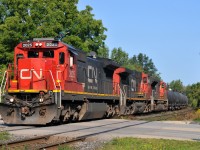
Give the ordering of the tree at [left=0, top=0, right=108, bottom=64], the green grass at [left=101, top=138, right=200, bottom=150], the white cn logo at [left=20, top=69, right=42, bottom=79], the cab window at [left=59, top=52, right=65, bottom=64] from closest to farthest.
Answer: the green grass at [left=101, top=138, right=200, bottom=150], the white cn logo at [left=20, top=69, right=42, bottom=79], the cab window at [left=59, top=52, right=65, bottom=64], the tree at [left=0, top=0, right=108, bottom=64]

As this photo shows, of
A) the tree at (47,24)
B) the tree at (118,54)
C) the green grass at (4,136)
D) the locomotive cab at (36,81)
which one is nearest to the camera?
the green grass at (4,136)

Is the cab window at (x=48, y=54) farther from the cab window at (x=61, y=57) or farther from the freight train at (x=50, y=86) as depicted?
the cab window at (x=61, y=57)

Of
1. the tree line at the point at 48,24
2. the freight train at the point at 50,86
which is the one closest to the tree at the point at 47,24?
the tree line at the point at 48,24

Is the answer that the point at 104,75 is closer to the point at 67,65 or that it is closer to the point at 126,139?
the point at 67,65

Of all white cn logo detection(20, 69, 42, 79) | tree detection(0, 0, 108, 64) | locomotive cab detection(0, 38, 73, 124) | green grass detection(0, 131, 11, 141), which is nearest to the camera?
green grass detection(0, 131, 11, 141)

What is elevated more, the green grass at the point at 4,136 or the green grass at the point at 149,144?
the green grass at the point at 4,136

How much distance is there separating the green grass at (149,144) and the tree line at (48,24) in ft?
78.2

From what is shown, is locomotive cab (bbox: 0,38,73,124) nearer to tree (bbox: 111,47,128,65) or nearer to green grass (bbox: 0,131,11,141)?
green grass (bbox: 0,131,11,141)

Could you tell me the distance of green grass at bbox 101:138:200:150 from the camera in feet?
31.8

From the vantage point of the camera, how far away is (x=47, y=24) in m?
36.2

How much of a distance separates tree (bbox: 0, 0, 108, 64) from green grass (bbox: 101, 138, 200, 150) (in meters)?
25.2

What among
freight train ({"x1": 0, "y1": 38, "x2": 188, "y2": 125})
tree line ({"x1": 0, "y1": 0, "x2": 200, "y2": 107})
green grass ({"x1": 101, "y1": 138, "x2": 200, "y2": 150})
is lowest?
green grass ({"x1": 101, "y1": 138, "x2": 200, "y2": 150})

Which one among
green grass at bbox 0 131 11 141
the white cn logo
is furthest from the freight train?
green grass at bbox 0 131 11 141

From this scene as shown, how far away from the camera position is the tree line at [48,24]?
113 feet
